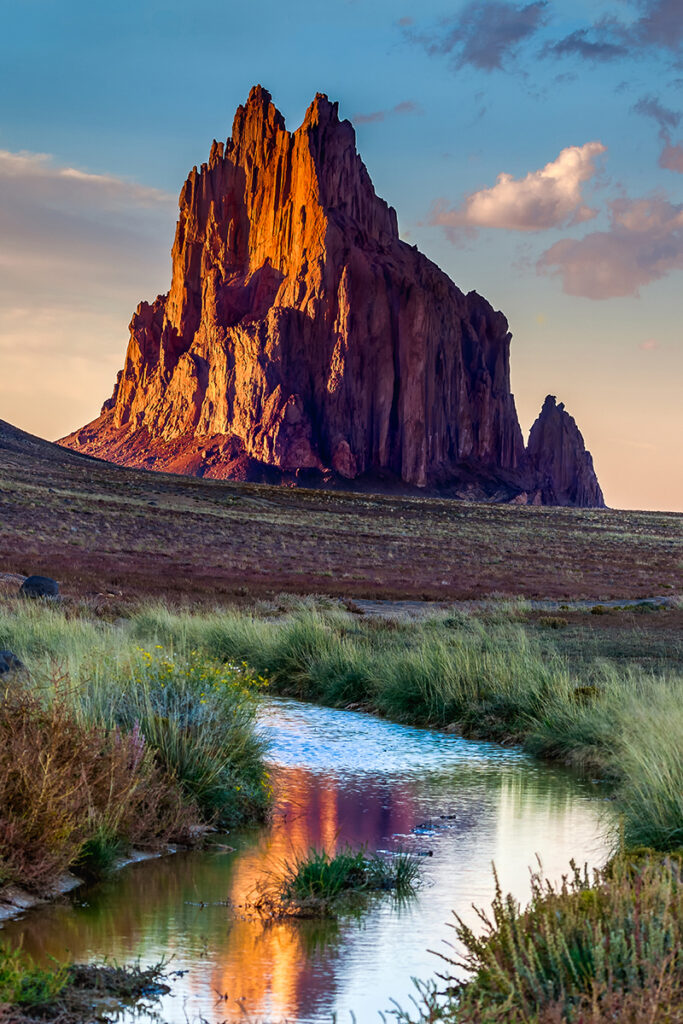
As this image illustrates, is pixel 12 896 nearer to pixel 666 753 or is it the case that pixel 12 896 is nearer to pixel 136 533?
pixel 666 753

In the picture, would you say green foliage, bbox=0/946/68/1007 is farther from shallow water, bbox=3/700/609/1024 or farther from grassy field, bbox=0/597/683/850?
grassy field, bbox=0/597/683/850

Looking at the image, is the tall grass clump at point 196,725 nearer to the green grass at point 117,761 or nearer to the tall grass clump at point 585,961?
the green grass at point 117,761

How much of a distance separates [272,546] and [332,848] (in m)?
51.1

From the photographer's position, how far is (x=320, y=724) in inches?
621

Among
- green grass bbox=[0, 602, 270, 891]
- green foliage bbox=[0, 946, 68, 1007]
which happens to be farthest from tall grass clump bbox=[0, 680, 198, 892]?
green foliage bbox=[0, 946, 68, 1007]

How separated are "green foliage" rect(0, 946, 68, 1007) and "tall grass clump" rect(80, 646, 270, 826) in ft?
12.4

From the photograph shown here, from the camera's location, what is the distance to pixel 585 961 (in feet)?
17.3

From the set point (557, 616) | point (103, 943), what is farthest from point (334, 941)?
point (557, 616)

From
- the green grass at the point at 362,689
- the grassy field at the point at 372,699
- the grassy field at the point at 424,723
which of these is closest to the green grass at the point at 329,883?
the grassy field at the point at 424,723

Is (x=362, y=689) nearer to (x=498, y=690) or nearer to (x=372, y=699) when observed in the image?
(x=372, y=699)

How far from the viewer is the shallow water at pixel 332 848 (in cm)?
652

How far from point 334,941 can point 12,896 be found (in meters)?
2.23

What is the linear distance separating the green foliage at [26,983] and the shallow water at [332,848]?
1.50 feet

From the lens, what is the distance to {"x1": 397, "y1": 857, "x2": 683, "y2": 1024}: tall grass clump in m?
4.72
